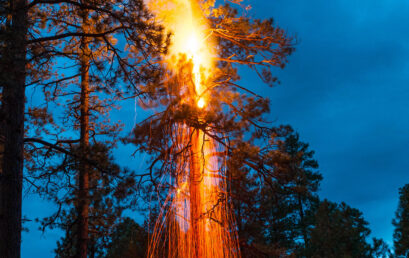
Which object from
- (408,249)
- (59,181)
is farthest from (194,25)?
(408,249)

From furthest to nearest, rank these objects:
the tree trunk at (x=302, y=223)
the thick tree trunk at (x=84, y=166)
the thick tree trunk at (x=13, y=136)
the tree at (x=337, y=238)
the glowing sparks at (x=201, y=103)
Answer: the tree trunk at (x=302, y=223)
the tree at (x=337, y=238)
the glowing sparks at (x=201, y=103)
the thick tree trunk at (x=84, y=166)
the thick tree trunk at (x=13, y=136)

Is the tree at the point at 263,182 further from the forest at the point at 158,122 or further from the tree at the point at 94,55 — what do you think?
the tree at the point at 94,55

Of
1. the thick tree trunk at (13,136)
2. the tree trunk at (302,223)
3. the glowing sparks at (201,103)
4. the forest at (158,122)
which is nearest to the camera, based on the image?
the thick tree trunk at (13,136)

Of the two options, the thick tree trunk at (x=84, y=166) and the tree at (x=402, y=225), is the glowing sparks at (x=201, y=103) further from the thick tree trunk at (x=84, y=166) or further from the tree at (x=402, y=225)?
the tree at (x=402, y=225)

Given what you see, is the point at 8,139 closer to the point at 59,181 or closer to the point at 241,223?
the point at 59,181

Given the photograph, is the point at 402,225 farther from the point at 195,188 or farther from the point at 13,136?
the point at 13,136

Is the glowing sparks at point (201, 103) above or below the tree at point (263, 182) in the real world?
above

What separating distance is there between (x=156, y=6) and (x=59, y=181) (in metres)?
3.52

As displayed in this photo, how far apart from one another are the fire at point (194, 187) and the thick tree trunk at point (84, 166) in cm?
127

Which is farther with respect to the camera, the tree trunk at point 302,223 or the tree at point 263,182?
the tree trunk at point 302,223

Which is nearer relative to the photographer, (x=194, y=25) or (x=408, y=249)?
(x=194, y=25)

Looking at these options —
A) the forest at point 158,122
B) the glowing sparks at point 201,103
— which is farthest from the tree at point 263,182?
the glowing sparks at point 201,103

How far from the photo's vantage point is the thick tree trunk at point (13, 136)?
372 centimetres

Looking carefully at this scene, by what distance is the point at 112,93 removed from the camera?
561cm
